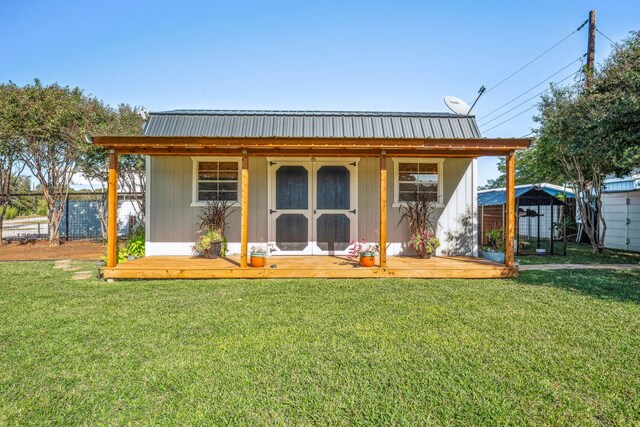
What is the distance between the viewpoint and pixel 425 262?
19.1ft

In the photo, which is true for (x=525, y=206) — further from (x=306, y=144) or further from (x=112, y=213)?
(x=112, y=213)

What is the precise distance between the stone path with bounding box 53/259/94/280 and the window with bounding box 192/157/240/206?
222 centimetres

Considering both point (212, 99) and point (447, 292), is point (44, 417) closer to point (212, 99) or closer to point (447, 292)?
point (447, 292)

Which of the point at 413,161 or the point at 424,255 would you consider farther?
the point at 413,161

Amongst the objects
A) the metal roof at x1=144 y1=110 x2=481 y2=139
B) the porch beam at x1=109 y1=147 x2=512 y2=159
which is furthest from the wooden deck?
the metal roof at x1=144 y1=110 x2=481 y2=139

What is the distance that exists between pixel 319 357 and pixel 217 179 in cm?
501

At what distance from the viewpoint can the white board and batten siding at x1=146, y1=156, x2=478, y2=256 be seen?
6.59 m

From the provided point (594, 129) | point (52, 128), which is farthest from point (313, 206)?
point (52, 128)

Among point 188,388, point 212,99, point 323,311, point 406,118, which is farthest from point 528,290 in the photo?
point 212,99

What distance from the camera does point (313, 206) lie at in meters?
6.67

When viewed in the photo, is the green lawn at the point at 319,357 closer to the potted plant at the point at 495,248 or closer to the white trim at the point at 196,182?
the potted plant at the point at 495,248

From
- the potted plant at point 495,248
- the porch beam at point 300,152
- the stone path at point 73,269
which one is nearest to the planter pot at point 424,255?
the potted plant at point 495,248

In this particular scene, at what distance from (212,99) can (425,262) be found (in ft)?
31.0

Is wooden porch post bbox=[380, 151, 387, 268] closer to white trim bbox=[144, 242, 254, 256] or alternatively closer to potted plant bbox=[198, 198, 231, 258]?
white trim bbox=[144, 242, 254, 256]
